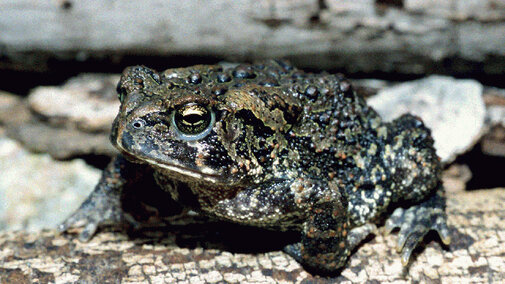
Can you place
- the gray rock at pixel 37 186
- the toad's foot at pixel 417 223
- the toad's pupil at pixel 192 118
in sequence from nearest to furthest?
the toad's pupil at pixel 192 118 → the toad's foot at pixel 417 223 → the gray rock at pixel 37 186

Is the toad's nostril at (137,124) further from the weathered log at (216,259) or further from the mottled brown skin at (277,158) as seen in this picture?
the weathered log at (216,259)

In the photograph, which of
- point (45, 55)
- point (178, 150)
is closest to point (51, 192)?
point (45, 55)

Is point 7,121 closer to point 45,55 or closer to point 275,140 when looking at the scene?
point 45,55

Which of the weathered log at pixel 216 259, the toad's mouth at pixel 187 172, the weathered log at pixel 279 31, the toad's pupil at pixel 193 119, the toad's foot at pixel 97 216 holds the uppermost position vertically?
the weathered log at pixel 279 31

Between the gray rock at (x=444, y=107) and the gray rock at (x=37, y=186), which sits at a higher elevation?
the gray rock at (x=444, y=107)

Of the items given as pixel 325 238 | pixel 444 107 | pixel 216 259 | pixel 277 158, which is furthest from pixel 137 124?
pixel 444 107

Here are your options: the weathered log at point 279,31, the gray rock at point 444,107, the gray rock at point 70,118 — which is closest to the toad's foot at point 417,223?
the gray rock at point 444,107

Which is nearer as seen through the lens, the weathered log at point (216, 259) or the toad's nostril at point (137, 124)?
the toad's nostril at point (137, 124)

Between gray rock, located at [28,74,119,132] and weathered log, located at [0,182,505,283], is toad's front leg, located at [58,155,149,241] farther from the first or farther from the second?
gray rock, located at [28,74,119,132]

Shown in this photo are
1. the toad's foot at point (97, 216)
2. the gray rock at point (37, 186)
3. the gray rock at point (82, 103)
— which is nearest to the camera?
the toad's foot at point (97, 216)
